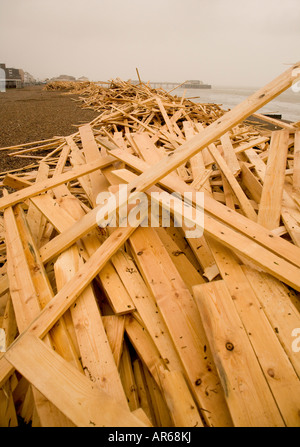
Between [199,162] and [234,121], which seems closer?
[234,121]

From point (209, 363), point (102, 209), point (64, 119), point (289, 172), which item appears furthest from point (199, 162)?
point (64, 119)

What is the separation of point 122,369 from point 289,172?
7.79 feet

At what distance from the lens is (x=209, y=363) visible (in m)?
1.12

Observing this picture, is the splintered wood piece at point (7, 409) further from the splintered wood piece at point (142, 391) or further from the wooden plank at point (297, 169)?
Answer: the wooden plank at point (297, 169)

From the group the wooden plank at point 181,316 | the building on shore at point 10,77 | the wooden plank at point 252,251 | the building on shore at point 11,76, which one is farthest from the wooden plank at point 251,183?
the building on shore at point 11,76

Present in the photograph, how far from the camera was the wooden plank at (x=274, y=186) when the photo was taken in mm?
1782

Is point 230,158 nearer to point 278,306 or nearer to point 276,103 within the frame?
point 278,306

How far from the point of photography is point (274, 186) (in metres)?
1.98

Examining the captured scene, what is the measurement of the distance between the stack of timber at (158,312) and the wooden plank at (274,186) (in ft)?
0.04

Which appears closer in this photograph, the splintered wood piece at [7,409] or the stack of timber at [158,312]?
the stack of timber at [158,312]

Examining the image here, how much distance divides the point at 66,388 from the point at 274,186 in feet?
6.59

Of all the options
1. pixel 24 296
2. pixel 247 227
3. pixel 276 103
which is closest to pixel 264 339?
pixel 247 227

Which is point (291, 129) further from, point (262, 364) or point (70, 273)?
point (70, 273)

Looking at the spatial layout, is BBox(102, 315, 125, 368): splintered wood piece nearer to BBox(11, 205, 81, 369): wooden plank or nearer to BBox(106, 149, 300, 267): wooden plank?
BBox(11, 205, 81, 369): wooden plank
